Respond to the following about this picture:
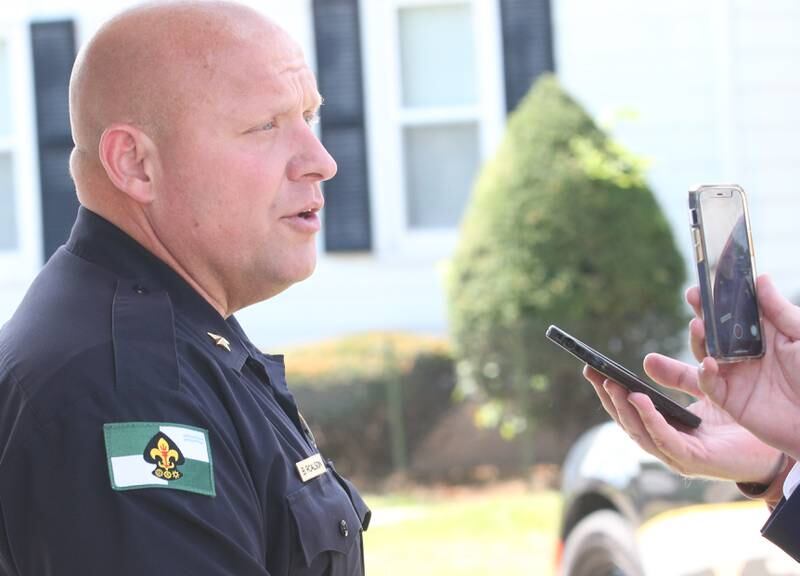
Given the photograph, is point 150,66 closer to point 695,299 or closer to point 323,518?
point 323,518

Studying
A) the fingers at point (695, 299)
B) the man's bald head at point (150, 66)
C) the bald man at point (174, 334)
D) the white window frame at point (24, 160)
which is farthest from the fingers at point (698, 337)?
the white window frame at point (24, 160)

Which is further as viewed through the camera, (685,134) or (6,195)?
(6,195)

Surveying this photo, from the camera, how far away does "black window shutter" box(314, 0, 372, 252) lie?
11.5 m

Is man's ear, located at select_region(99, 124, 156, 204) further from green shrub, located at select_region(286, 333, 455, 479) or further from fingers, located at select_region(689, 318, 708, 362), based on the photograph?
green shrub, located at select_region(286, 333, 455, 479)

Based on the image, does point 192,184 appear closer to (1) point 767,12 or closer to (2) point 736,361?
(2) point 736,361

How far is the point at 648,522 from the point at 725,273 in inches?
96.5

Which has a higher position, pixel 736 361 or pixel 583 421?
pixel 736 361

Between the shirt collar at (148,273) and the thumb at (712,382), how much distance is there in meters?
0.76

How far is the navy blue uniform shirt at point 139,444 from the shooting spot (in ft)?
6.23

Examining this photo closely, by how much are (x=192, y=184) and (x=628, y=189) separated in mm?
8284

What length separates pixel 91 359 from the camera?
2.01 m

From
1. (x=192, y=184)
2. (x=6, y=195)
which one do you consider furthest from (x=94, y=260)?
(x=6, y=195)

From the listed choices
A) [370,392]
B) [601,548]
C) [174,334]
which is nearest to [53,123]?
[370,392]

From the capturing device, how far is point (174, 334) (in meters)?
2.12
